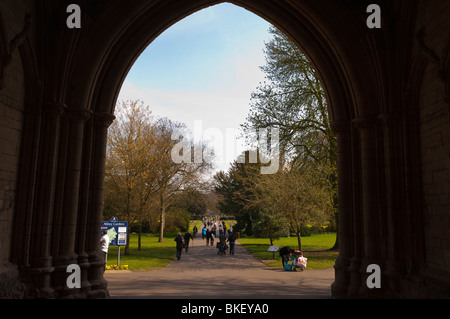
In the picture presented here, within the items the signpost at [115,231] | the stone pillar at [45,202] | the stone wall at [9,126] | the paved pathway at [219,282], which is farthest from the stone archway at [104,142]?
the signpost at [115,231]

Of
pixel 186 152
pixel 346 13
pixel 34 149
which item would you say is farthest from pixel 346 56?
pixel 186 152

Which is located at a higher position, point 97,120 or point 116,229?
point 97,120

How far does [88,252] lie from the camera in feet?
22.7

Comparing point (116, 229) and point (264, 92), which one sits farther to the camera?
point (264, 92)

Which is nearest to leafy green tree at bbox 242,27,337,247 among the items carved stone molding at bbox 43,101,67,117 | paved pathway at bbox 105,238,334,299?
paved pathway at bbox 105,238,334,299

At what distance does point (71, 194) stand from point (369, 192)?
6378 mm

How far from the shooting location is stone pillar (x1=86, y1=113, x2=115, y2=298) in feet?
22.1

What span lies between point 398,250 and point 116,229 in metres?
9.50

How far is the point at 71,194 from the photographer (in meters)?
6.59

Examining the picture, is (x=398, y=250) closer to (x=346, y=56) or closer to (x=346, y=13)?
(x=346, y=56)

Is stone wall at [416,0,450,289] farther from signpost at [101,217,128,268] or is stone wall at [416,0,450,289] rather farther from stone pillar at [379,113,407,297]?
signpost at [101,217,128,268]

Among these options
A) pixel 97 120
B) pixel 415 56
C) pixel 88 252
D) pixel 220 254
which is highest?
pixel 415 56

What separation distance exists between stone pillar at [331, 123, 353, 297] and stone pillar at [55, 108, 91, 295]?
5.66 metres

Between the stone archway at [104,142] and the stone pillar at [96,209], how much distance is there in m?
0.02
